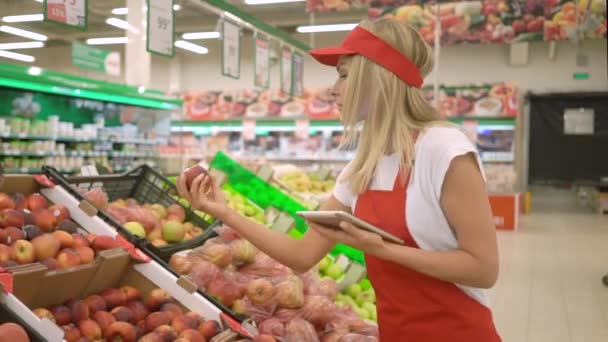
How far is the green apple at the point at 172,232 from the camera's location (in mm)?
2604

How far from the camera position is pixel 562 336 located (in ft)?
14.0

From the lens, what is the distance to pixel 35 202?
2240mm

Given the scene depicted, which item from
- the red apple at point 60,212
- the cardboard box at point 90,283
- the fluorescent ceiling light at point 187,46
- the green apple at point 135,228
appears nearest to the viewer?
the cardboard box at point 90,283

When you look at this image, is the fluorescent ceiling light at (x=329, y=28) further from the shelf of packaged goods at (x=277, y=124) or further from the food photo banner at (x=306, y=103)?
the shelf of packaged goods at (x=277, y=124)

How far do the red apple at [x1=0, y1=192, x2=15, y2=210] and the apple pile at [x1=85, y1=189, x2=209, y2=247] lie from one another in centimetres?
33

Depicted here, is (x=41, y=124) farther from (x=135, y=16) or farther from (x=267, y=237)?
(x=267, y=237)

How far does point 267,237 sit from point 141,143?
8843 mm

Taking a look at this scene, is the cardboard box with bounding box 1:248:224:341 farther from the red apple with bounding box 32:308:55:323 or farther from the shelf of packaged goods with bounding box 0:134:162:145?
the shelf of packaged goods with bounding box 0:134:162:145

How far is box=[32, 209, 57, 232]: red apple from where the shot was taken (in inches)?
83.4

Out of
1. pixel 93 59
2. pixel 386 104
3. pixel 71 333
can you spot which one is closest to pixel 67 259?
pixel 71 333

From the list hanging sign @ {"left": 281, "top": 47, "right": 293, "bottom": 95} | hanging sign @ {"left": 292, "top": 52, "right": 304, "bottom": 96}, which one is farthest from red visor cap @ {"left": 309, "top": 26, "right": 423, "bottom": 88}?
hanging sign @ {"left": 292, "top": 52, "right": 304, "bottom": 96}

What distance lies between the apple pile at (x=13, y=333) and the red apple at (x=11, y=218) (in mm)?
638

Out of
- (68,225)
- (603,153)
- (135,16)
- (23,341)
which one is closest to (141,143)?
(135,16)

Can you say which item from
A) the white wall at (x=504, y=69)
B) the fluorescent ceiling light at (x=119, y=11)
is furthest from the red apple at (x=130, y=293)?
the white wall at (x=504, y=69)
